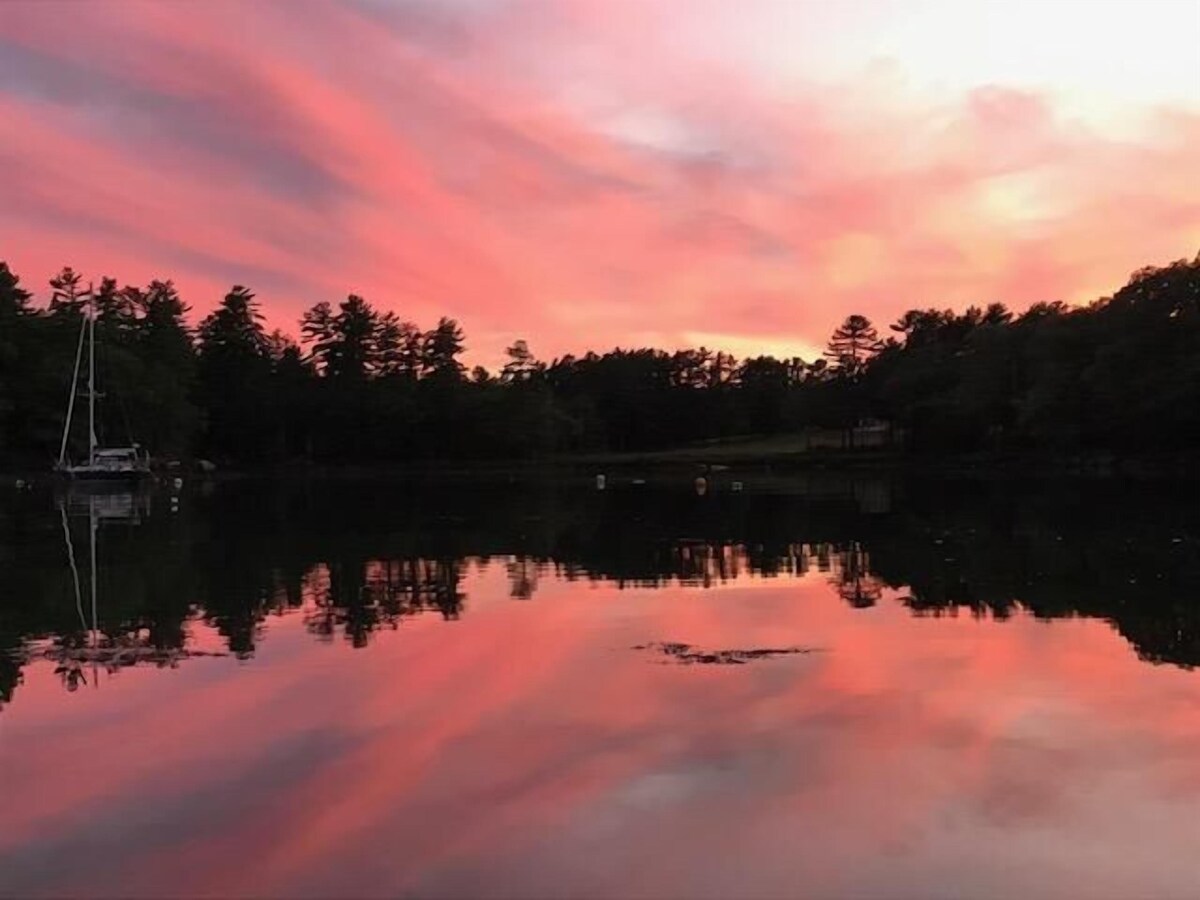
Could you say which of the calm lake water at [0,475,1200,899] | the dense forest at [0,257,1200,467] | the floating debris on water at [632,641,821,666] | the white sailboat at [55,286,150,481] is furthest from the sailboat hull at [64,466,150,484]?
the floating debris on water at [632,641,821,666]

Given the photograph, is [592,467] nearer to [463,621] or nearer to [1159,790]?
[463,621]

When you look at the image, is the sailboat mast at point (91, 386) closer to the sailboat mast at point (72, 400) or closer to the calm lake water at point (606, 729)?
the sailboat mast at point (72, 400)

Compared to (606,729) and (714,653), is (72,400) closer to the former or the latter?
(714,653)

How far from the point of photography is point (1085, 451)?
8988cm

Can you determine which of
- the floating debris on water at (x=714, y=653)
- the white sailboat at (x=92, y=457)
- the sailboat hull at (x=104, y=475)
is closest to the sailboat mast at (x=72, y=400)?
the white sailboat at (x=92, y=457)

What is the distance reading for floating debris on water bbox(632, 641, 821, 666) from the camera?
12758 millimetres

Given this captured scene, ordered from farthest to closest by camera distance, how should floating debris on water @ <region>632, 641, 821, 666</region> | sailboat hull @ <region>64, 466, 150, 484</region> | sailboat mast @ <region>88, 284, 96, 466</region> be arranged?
sailboat mast @ <region>88, 284, 96, 466</region> → sailboat hull @ <region>64, 466, 150, 484</region> → floating debris on water @ <region>632, 641, 821, 666</region>

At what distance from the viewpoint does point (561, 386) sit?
16638 cm

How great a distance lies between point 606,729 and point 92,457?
7479cm

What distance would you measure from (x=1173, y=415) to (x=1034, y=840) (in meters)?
81.6

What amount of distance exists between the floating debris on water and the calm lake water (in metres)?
0.07

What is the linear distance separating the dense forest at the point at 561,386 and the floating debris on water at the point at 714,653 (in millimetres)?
74418

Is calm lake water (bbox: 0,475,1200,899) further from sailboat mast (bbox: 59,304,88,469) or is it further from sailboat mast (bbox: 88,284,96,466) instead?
sailboat mast (bbox: 59,304,88,469)

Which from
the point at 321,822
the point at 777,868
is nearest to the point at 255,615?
the point at 321,822
